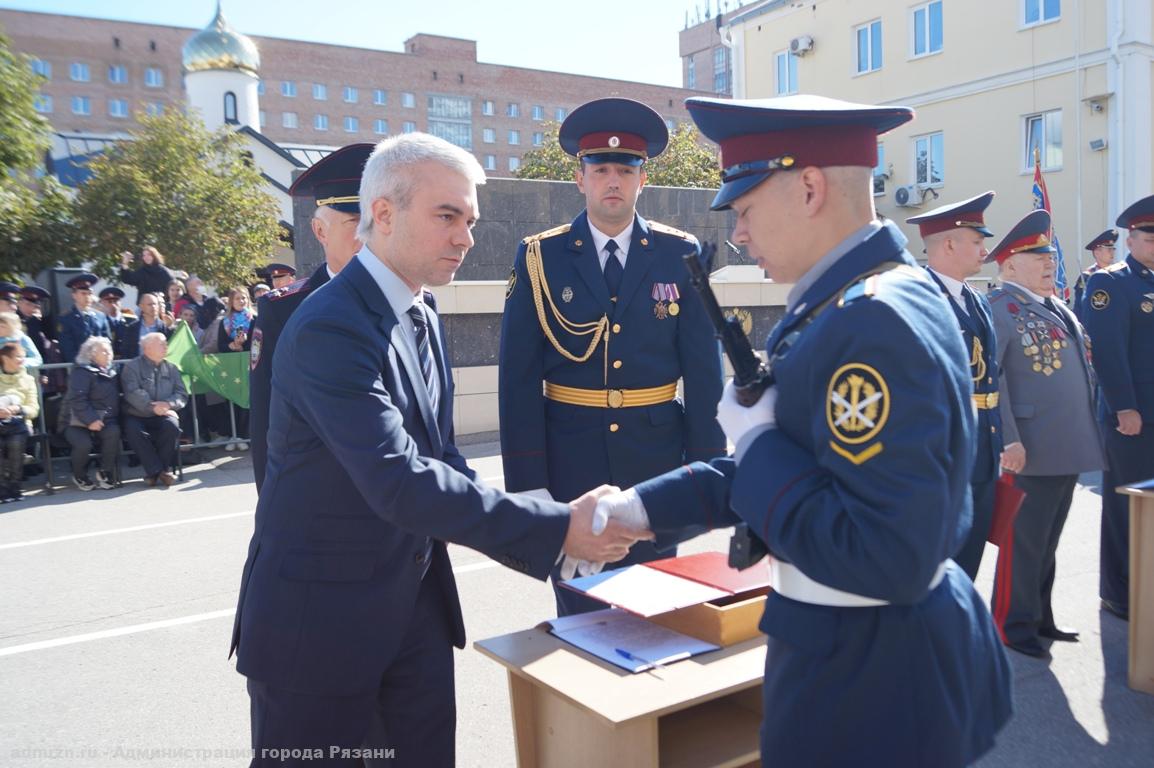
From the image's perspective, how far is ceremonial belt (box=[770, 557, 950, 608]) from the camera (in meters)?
1.71

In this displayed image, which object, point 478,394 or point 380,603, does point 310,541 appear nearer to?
point 380,603

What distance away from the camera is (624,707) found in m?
2.12

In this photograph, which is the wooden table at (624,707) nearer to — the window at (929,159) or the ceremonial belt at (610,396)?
the ceremonial belt at (610,396)

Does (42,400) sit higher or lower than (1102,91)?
lower

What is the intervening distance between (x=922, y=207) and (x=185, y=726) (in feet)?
79.1

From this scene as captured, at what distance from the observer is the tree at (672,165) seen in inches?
1110

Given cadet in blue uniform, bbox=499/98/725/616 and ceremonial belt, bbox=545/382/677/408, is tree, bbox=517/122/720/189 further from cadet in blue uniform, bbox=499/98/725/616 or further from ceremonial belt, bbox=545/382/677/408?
ceremonial belt, bbox=545/382/677/408

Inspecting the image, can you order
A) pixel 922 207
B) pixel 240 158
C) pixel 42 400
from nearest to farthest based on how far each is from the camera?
pixel 42 400, pixel 240 158, pixel 922 207

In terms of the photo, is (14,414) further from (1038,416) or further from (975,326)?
(1038,416)

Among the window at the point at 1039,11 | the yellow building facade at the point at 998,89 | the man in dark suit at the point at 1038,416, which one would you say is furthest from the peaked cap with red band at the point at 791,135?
the window at the point at 1039,11

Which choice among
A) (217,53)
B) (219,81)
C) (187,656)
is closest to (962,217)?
(187,656)

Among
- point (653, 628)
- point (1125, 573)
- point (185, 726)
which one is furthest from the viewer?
point (1125, 573)

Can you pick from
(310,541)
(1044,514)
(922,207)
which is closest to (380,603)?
(310,541)

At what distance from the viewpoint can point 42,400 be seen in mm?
9344
